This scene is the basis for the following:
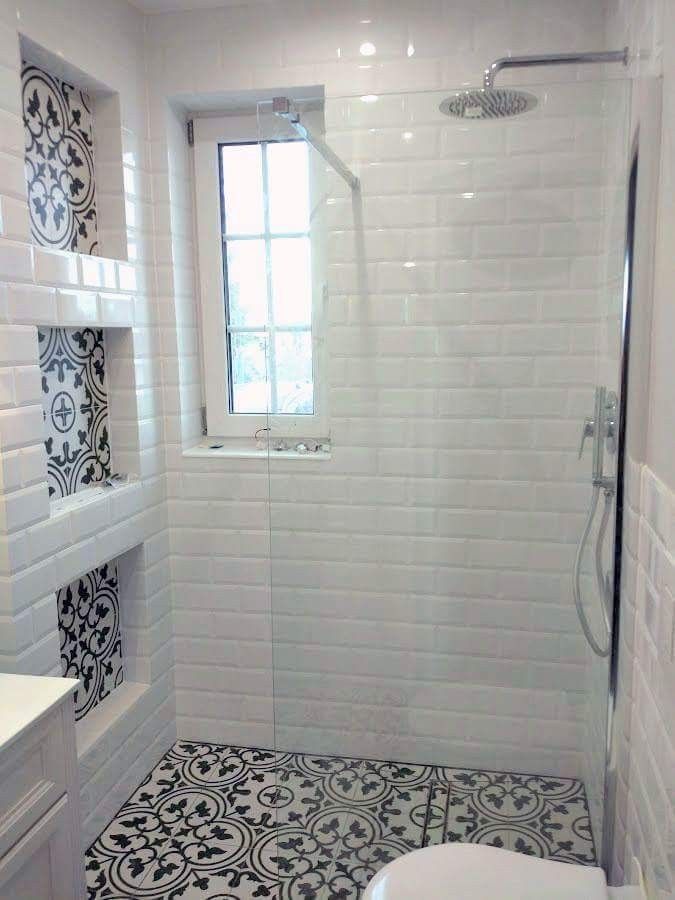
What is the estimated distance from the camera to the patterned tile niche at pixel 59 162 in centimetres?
207

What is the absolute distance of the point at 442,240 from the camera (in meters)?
1.93

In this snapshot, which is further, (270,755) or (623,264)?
(270,755)

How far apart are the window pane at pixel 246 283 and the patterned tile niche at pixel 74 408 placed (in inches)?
20.9

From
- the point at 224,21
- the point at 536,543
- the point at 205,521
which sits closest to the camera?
the point at 536,543

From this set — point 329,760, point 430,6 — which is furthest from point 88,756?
point 430,6

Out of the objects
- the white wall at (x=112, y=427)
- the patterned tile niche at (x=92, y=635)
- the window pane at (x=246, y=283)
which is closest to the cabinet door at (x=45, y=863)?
the white wall at (x=112, y=427)

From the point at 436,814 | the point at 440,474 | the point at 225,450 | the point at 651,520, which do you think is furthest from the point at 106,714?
the point at 651,520

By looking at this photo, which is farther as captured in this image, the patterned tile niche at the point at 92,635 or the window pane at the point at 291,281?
the patterned tile niche at the point at 92,635

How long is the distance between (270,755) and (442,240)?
188 cm

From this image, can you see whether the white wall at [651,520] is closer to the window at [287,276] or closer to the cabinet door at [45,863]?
the window at [287,276]

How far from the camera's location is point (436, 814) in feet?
6.49

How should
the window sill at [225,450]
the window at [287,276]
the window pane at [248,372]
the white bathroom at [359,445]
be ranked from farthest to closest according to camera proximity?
the window pane at [248,372]
the window sill at [225,450]
the window at [287,276]
the white bathroom at [359,445]

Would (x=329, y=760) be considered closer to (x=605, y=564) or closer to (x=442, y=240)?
(x=605, y=564)

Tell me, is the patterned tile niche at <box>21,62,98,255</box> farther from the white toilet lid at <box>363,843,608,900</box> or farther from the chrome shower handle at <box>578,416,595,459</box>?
the white toilet lid at <box>363,843,608,900</box>
